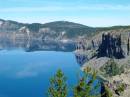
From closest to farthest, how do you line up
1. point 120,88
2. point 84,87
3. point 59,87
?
point 84,87 → point 59,87 → point 120,88

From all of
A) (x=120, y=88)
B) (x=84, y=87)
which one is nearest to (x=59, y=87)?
(x=84, y=87)

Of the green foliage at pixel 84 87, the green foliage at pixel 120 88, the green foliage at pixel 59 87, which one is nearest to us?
the green foliage at pixel 84 87

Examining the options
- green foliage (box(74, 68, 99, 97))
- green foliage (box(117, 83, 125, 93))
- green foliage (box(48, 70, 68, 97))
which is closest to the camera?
green foliage (box(74, 68, 99, 97))

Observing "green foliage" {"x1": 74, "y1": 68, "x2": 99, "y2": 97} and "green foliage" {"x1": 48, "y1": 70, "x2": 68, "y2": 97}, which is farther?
"green foliage" {"x1": 48, "y1": 70, "x2": 68, "y2": 97}

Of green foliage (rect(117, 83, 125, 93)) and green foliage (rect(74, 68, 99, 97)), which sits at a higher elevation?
green foliage (rect(74, 68, 99, 97))

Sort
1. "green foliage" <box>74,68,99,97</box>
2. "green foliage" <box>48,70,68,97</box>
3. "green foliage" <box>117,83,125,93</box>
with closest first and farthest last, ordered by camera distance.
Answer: "green foliage" <box>74,68,99,97</box> < "green foliage" <box>48,70,68,97</box> < "green foliage" <box>117,83,125,93</box>

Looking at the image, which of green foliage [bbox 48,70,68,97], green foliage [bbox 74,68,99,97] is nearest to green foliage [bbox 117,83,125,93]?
green foliage [bbox 48,70,68,97]

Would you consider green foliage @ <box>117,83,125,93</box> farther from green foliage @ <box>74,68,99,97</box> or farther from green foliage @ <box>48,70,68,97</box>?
green foliage @ <box>74,68,99,97</box>

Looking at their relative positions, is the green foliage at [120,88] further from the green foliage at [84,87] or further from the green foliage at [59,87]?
the green foliage at [84,87]

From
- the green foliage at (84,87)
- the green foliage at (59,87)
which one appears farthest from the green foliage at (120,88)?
the green foliage at (84,87)

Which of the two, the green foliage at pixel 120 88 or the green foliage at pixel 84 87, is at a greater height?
the green foliage at pixel 84 87

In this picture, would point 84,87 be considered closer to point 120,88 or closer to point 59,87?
point 59,87

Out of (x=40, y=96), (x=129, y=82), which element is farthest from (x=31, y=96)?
(x=129, y=82)

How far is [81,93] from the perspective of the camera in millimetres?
63938
